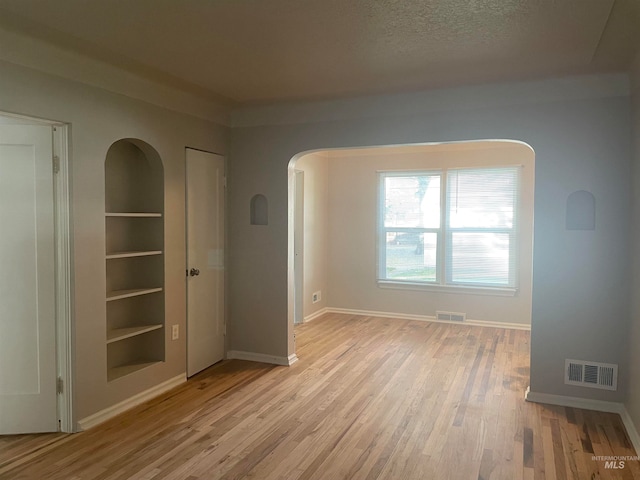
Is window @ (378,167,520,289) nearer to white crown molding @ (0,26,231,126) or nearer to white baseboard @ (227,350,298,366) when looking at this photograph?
white baseboard @ (227,350,298,366)

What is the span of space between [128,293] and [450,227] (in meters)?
4.25

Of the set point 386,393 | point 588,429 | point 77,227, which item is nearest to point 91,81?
point 77,227

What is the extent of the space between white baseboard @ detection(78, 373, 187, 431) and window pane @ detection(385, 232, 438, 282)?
140 inches

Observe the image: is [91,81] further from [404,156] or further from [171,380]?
[404,156]

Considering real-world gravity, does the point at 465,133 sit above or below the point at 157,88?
below

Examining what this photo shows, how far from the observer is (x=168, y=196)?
3.98m

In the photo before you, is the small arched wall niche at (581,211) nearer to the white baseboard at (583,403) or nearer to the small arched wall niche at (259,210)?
the white baseboard at (583,403)

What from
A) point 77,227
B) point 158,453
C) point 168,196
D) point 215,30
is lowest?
point 158,453

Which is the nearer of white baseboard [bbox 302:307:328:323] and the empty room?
the empty room

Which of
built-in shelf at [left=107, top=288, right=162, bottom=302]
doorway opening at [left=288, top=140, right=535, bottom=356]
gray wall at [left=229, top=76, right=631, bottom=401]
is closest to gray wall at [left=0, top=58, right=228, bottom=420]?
built-in shelf at [left=107, top=288, right=162, bottom=302]

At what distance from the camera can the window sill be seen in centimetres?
617

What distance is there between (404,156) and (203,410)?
441cm

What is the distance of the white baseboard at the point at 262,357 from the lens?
4.69m

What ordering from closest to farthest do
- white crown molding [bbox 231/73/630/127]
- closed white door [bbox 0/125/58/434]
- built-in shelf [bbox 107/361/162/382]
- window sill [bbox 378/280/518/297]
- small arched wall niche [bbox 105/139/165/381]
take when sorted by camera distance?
closed white door [bbox 0/125/58/434]
white crown molding [bbox 231/73/630/127]
built-in shelf [bbox 107/361/162/382]
small arched wall niche [bbox 105/139/165/381]
window sill [bbox 378/280/518/297]
